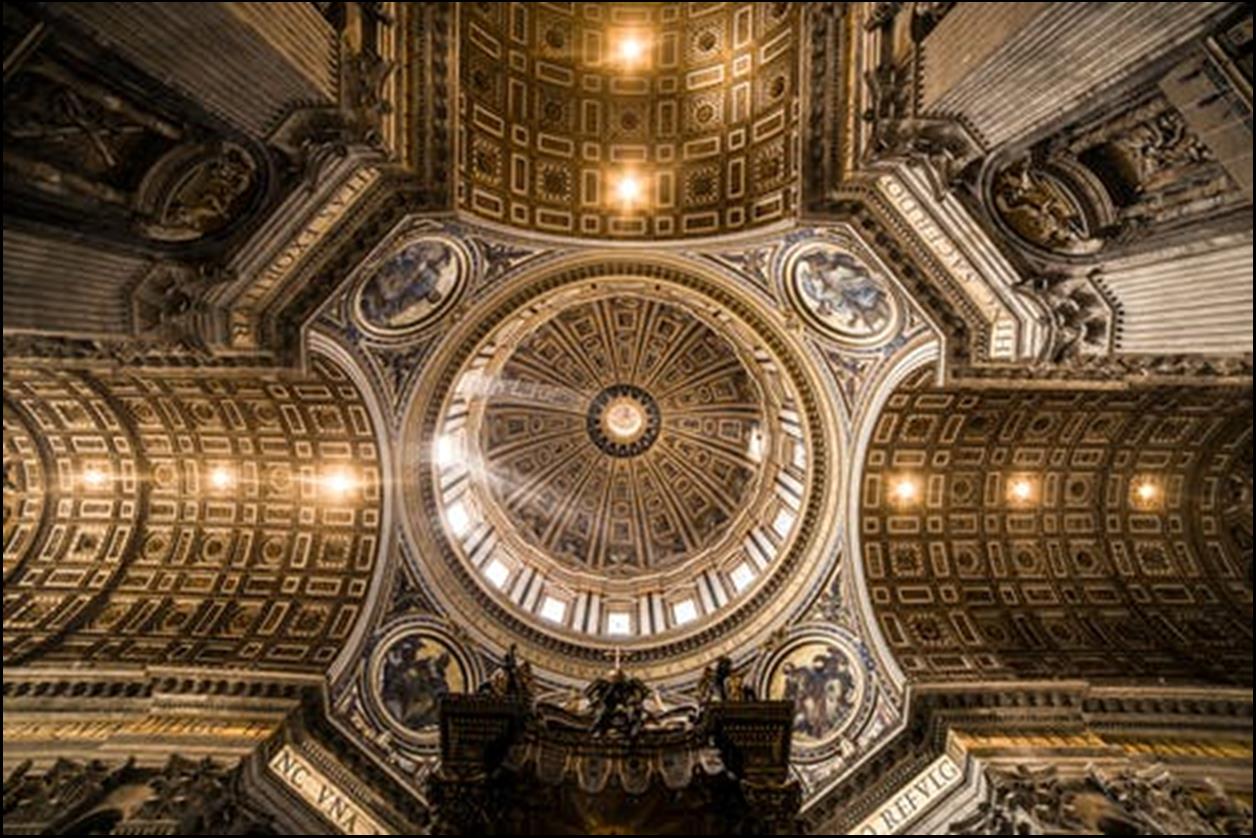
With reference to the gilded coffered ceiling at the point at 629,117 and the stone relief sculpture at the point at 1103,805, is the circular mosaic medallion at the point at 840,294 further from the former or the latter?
the stone relief sculpture at the point at 1103,805

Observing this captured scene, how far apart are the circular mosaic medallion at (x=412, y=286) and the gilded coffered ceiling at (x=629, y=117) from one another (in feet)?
4.16

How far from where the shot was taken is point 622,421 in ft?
76.9

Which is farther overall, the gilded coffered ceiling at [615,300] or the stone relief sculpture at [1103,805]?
the stone relief sculpture at [1103,805]

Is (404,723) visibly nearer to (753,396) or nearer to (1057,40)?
(753,396)

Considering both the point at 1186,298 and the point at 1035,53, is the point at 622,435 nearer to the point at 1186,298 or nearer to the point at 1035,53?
the point at 1186,298

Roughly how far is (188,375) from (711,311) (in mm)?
10356

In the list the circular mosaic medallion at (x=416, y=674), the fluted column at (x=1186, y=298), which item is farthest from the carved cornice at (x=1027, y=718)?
the circular mosaic medallion at (x=416, y=674)

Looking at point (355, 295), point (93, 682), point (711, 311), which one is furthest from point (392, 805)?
point (711, 311)

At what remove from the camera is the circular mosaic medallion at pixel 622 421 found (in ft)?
76.3

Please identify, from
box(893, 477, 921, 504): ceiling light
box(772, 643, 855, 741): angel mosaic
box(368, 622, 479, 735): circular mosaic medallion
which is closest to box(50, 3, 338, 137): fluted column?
box(368, 622, 479, 735): circular mosaic medallion

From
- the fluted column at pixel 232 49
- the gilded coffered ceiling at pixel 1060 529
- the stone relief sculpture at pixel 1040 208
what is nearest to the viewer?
the fluted column at pixel 232 49

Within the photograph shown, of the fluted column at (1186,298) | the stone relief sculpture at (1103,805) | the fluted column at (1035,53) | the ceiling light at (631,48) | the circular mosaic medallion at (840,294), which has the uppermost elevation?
the ceiling light at (631,48)

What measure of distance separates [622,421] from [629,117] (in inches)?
414

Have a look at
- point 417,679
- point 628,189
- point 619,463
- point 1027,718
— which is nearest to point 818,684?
point 1027,718
